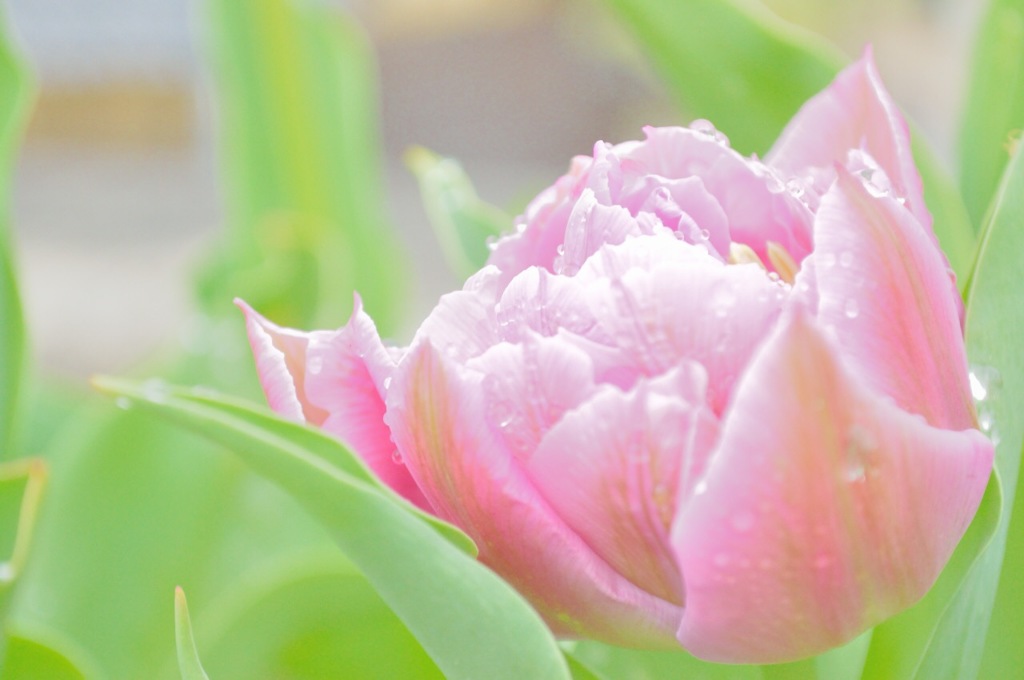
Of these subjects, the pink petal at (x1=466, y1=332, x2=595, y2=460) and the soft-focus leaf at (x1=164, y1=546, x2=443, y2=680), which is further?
the soft-focus leaf at (x1=164, y1=546, x2=443, y2=680)

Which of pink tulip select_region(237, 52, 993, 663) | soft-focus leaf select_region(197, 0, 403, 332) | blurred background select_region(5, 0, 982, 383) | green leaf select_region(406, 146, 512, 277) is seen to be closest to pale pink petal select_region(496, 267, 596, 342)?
pink tulip select_region(237, 52, 993, 663)

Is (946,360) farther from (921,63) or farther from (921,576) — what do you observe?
(921,63)

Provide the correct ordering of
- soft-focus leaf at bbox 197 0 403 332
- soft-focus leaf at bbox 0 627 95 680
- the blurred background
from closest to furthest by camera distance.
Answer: soft-focus leaf at bbox 0 627 95 680 → soft-focus leaf at bbox 197 0 403 332 → the blurred background

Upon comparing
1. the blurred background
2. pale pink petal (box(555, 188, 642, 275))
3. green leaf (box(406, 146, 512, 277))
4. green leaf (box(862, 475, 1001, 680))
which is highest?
pale pink petal (box(555, 188, 642, 275))

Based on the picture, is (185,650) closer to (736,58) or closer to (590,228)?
(590,228)

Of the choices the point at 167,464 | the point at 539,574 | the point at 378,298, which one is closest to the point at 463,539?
the point at 539,574

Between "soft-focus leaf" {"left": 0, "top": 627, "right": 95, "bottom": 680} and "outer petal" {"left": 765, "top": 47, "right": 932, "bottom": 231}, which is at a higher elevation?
"outer petal" {"left": 765, "top": 47, "right": 932, "bottom": 231}

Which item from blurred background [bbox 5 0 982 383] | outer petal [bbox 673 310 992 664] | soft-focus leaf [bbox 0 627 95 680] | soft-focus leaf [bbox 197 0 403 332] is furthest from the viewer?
blurred background [bbox 5 0 982 383]

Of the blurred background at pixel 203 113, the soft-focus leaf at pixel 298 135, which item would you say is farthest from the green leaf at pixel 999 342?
the blurred background at pixel 203 113

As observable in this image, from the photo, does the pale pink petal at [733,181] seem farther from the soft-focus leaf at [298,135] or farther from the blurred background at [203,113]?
the blurred background at [203,113]

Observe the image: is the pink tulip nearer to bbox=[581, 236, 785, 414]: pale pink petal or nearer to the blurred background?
bbox=[581, 236, 785, 414]: pale pink petal
